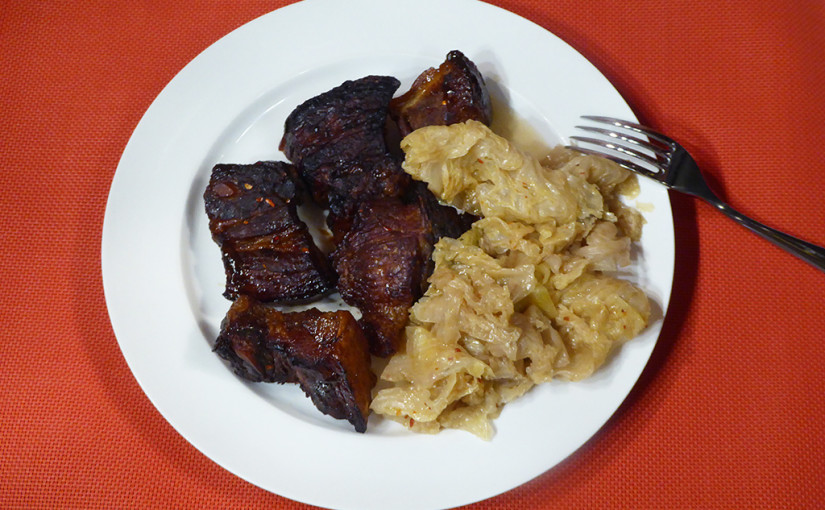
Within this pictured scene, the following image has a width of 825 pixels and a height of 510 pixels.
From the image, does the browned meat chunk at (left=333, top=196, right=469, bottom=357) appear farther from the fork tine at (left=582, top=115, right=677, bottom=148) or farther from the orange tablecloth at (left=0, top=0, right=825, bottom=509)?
the orange tablecloth at (left=0, top=0, right=825, bottom=509)

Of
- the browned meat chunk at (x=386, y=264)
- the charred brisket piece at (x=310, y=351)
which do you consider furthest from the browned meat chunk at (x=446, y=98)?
the charred brisket piece at (x=310, y=351)

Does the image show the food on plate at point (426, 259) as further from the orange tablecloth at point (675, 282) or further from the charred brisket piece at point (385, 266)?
the orange tablecloth at point (675, 282)

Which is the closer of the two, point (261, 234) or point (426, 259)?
point (426, 259)

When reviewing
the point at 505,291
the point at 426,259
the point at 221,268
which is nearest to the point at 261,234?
the point at 221,268

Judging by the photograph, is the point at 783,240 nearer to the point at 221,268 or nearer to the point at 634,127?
the point at 634,127

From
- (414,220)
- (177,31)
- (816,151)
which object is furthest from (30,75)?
(816,151)

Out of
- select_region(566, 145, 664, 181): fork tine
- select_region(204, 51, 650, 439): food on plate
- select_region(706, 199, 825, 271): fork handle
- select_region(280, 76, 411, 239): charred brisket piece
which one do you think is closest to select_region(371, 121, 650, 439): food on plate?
select_region(204, 51, 650, 439): food on plate

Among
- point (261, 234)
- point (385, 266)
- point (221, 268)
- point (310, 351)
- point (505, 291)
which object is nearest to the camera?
point (505, 291)
